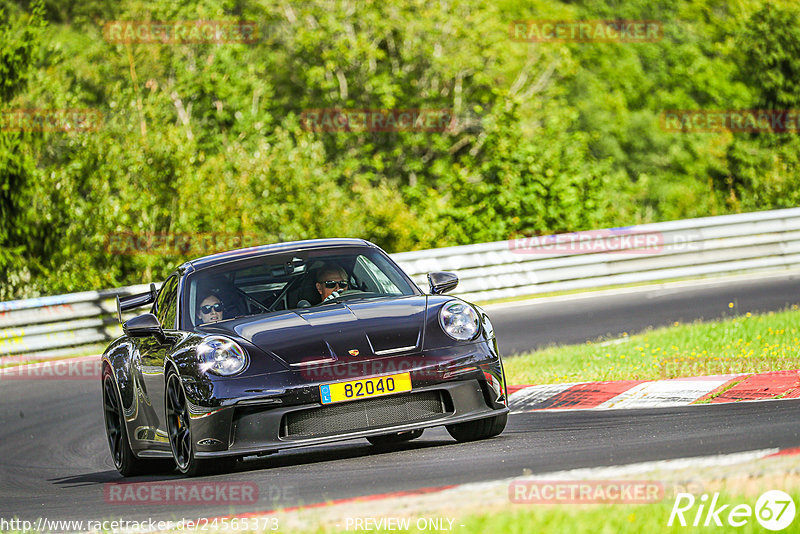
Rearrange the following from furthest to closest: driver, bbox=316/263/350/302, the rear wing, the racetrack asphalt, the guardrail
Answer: the guardrail < the rear wing < driver, bbox=316/263/350/302 < the racetrack asphalt

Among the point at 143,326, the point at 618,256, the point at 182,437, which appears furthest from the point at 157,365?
the point at 618,256

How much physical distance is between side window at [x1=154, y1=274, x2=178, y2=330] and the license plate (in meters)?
1.57

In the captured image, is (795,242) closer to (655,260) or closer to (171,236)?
(655,260)

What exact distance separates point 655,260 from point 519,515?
15.5 meters

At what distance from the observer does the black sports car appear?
664cm

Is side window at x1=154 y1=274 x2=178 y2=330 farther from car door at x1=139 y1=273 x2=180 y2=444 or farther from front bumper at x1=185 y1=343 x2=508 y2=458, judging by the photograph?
front bumper at x1=185 y1=343 x2=508 y2=458

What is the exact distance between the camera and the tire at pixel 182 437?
690 centimetres

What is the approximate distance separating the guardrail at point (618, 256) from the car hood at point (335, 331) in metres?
11.1

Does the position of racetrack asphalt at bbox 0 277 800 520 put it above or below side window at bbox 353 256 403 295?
below

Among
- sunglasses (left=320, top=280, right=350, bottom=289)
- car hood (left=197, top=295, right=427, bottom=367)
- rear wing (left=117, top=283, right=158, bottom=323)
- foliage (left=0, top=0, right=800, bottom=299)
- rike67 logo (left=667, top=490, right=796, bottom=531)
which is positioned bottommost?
foliage (left=0, top=0, right=800, bottom=299)

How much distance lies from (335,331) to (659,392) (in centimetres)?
287

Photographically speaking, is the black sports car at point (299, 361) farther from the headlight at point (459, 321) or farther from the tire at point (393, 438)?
the tire at point (393, 438)

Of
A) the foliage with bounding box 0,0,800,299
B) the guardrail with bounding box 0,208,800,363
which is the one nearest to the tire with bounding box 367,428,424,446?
the guardrail with bounding box 0,208,800,363

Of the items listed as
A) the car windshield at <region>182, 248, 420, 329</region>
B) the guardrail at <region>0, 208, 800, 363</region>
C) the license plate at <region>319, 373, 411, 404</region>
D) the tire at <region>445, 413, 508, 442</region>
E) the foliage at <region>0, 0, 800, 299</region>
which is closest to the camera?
the license plate at <region>319, 373, 411, 404</region>
